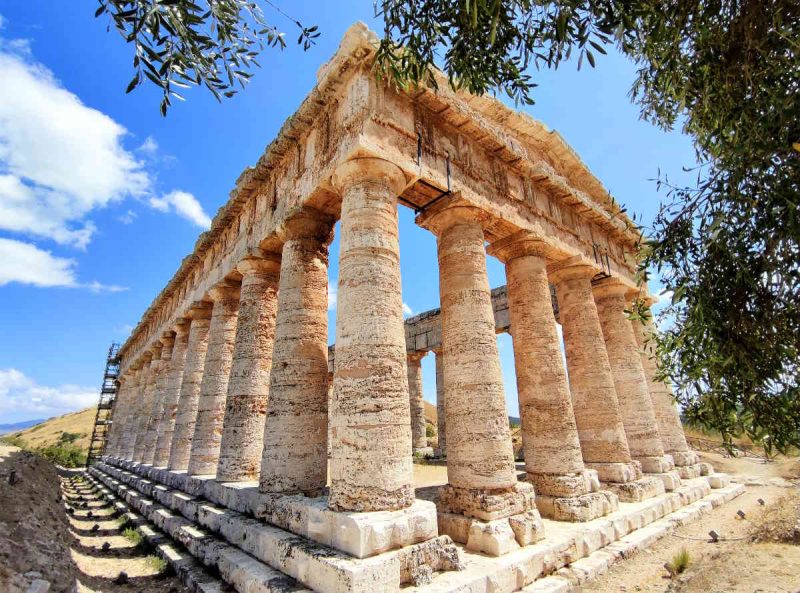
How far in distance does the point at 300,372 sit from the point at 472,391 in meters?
3.24

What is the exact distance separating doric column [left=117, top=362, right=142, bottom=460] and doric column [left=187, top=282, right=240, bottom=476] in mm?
12034

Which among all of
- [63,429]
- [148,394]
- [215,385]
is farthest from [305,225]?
[63,429]

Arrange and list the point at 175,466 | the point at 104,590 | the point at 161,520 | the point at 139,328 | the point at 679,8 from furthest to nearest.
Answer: the point at 139,328
the point at 175,466
the point at 161,520
the point at 104,590
the point at 679,8

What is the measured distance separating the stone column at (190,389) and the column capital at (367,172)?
8754mm

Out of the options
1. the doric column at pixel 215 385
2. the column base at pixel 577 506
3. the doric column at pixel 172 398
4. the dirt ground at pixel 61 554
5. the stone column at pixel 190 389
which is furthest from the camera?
the doric column at pixel 172 398

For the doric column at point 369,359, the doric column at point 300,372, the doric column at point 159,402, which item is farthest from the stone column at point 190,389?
the doric column at point 369,359

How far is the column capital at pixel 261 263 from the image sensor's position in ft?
32.0

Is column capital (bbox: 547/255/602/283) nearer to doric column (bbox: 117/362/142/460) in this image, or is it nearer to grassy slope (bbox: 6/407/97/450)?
doric column (bbox: 117/362/142/460)

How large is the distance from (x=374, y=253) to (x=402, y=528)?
397 cm

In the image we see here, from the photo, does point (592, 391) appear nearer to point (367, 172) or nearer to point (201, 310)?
point (367, 172)

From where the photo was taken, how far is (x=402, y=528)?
4.95 m

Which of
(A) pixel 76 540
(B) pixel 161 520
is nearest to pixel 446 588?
(B) pixel 161 520

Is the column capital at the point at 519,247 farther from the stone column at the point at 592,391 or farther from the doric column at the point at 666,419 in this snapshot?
the doric column at the point at 666,419

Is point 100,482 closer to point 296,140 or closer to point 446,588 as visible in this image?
point 296,140
